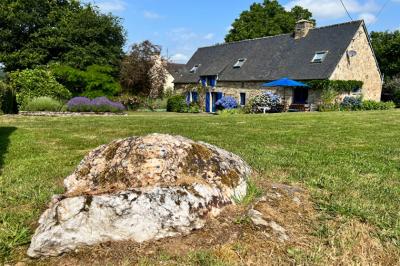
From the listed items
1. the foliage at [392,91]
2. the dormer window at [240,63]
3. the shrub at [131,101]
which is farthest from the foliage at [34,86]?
the foliage at [392,91]

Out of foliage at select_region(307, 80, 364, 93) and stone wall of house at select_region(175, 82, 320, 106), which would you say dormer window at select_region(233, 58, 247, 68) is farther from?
foliage at select_region(307, 80, 364, 93)

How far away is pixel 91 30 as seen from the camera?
35250 millimetres

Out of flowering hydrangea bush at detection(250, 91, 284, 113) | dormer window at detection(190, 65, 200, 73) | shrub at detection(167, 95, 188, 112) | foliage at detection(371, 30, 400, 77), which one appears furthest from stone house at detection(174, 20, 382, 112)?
foliage at detection(371, 30, 400, 77)

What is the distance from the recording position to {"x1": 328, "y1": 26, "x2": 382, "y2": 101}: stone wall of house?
28.8 m

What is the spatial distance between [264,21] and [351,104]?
25.6 m

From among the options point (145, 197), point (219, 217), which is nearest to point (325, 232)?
point (219, 217)

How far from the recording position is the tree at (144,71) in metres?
36.8

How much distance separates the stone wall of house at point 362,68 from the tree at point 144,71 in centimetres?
1787

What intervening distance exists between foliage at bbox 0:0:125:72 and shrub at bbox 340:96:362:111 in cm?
2142

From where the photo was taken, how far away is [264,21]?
163 feet

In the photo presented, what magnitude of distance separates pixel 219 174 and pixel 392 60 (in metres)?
43.3

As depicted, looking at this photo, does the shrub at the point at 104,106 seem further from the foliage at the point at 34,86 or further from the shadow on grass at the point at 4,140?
the shadow on grass at the point at 4,140

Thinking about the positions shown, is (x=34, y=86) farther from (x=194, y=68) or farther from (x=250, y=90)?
(x=194, y=68)

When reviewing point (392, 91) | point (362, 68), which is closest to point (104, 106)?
point (362, 68)
